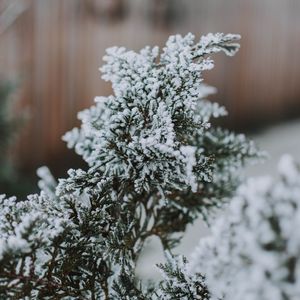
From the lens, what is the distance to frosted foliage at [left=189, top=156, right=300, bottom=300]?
0.70 meters

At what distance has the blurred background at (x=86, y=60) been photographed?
5.57 m

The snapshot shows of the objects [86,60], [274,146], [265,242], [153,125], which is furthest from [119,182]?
[274,146]

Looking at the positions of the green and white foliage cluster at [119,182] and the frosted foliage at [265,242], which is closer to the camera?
the frosted foliage at [265,242]

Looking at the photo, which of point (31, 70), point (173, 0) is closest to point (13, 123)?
point (31, 70)

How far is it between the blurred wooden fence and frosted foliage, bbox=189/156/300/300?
4.11 meters

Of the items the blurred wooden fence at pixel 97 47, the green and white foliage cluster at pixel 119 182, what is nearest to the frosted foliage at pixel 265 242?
the green and white foliage cluster at pixel 119 182

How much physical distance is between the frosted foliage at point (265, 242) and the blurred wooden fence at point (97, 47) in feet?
13.5

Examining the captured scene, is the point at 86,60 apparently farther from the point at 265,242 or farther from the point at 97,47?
the point at 265,242

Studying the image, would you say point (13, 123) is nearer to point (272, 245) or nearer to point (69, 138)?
point (69, 138)

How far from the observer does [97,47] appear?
20.5 ft

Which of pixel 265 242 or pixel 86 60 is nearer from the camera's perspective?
pixel 265 242

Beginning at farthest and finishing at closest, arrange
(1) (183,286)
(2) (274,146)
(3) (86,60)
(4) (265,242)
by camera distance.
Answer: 1. (2) (274,146)
2. (3) (86,60)
3. (1) (183,286)
4. (4) (265,242)

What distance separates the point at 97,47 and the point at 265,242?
5.67 meters

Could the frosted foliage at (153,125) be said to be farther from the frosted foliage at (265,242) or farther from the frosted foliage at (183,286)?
the frosted foliage at (265,242)
